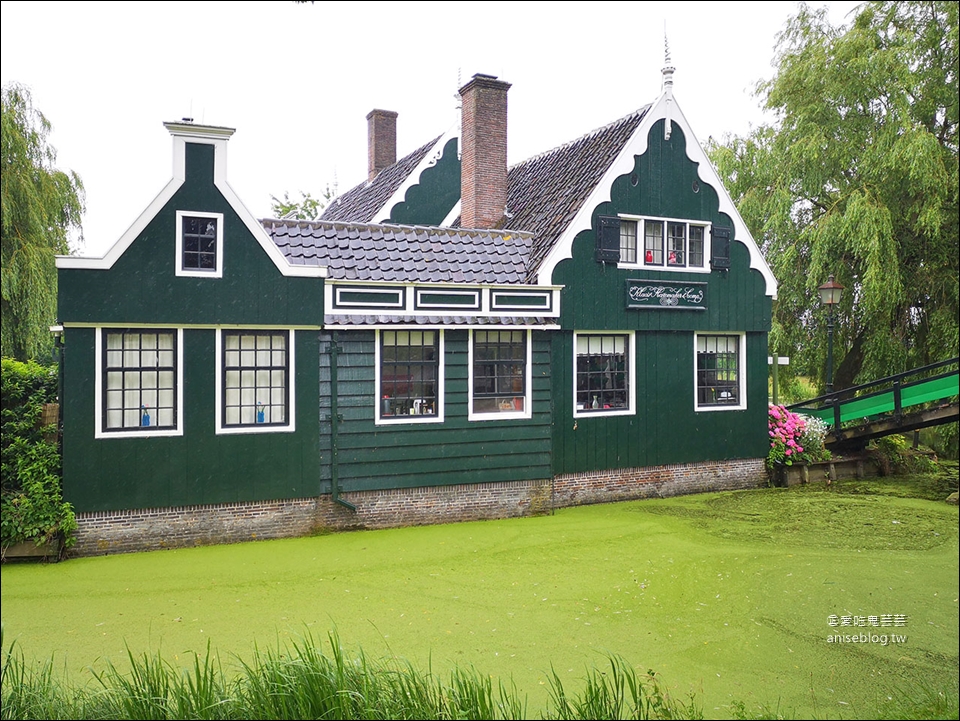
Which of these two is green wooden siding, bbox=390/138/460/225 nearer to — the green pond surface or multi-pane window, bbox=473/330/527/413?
multi-pane window, bbox=473/330/527/413

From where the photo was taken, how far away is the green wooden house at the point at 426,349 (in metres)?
9.91

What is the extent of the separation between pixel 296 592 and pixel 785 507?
318 inches

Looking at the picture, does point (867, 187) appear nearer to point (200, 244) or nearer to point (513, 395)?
point (513, 395)

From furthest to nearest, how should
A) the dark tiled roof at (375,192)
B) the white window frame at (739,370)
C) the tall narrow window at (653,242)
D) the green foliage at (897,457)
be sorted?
the dark tiled roof at (375,192), the green foliage at (897,457), the white window frame at (739,370), the tall narrow window at (653,242)

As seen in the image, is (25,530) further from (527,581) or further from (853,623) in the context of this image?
(853,623)

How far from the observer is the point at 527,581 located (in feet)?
28.9

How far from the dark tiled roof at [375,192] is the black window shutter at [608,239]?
4970 millimetres

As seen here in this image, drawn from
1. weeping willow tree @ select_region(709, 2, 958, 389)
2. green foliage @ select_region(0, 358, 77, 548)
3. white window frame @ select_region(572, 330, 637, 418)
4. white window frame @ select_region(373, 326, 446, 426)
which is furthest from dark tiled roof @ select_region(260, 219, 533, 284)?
weeping willow tree @ select_region(709, 2, 958, 389)

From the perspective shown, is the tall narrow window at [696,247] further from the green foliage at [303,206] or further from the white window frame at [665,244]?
the green foliage at [303,206]

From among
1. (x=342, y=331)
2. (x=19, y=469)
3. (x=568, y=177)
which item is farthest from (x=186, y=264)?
(x=568, y=177)

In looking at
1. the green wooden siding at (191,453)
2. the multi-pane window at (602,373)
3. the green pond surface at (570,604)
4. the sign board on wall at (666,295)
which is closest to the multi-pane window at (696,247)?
the sign board on wall at (666,295)

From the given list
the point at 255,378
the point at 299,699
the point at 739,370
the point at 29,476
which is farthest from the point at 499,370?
the point at 299,699

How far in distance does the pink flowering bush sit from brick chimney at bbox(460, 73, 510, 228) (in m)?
6.41

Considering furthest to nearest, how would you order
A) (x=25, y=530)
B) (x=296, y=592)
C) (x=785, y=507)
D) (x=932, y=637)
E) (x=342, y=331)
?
(x=785, y=507), (x=342, y=331), (x=25, y=530), (x=296, y=592), (x=932, y=637)
